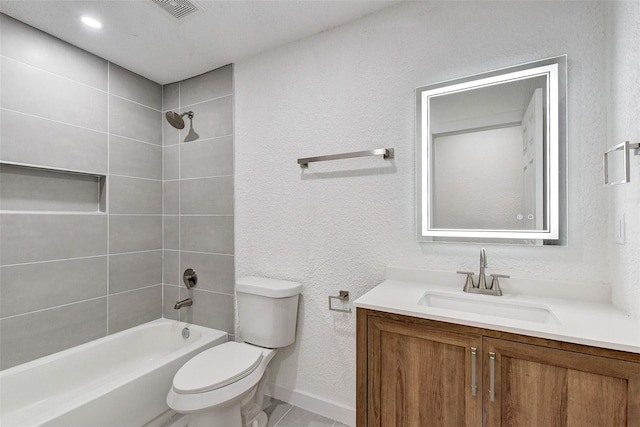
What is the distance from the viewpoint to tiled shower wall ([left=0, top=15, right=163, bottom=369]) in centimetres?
165

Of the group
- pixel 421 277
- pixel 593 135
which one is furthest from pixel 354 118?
pixel 593 135

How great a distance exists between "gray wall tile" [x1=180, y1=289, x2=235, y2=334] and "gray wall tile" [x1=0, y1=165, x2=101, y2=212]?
967 mm

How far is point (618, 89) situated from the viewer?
1.11 metres

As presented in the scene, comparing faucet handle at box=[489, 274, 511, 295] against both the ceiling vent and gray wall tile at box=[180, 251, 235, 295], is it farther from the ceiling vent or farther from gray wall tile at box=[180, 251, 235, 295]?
the ceiling vent

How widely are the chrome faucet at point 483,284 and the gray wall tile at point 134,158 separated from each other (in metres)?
2.35

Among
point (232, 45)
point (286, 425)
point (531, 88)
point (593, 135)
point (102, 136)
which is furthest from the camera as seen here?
point (102, 136)

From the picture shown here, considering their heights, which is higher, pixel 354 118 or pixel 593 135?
pixel 354 118

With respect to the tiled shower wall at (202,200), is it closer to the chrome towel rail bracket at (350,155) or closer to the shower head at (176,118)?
the shower head at (176,118)

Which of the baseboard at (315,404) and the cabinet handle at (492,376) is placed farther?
the baseboard at (315,404)

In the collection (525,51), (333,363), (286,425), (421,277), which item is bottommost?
(286,425)

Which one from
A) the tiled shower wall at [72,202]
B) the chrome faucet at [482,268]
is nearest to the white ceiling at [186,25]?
the tiled shower wall at [72,202]

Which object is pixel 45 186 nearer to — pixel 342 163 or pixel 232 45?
pixel 232 45

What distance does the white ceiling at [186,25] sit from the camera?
157 cm

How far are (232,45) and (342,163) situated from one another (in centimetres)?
110
